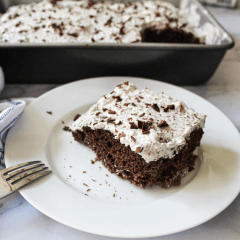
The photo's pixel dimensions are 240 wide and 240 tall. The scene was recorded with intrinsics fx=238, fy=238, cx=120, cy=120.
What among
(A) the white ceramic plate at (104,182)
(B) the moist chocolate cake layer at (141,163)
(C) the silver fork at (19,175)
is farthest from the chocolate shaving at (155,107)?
(C) the silver fork at (19,175)

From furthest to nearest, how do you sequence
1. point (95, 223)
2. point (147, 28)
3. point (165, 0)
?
point (165, 0) < point (147, 28) < point (95, 223)

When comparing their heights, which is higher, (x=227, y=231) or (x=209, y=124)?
(x=209, y=124)

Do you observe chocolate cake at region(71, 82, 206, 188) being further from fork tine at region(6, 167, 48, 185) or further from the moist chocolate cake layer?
fork tine at region(6, 167, 48, 185)

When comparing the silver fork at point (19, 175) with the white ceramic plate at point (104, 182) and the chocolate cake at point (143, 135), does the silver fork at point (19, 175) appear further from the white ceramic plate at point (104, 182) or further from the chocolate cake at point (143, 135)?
the chocolate cake at point (143, 135)

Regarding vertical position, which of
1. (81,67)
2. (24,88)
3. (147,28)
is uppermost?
(147,28)

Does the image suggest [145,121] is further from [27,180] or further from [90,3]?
[90,3]

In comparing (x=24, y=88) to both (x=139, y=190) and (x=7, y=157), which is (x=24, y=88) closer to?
(x=7, y=157)

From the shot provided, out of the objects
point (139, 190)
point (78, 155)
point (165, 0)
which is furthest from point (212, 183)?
point (165, 0)
